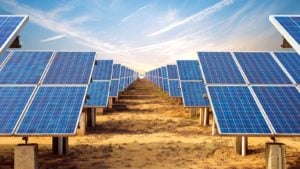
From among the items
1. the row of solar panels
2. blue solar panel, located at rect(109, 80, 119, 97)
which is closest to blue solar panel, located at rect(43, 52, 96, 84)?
the row of solar panels

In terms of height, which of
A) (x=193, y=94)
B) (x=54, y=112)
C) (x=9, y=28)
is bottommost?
(x=54, y=112)

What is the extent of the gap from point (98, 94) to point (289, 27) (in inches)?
577

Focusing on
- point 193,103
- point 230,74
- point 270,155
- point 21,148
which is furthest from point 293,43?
point 193,103

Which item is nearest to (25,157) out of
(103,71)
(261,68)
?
(261,68)

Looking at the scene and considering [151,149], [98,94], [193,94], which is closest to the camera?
[151,149]

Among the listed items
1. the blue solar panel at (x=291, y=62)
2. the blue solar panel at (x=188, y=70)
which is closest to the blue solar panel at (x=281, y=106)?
the blue solar panel at (x=291, y=62)

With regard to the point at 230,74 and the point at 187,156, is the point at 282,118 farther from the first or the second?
the point at 187,156

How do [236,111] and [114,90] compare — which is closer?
[236,111]

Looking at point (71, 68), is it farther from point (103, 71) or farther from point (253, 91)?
point (103, 71)

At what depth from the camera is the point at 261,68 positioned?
14516 millimetres

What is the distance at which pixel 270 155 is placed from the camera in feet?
35.6

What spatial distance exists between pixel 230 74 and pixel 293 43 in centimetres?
476

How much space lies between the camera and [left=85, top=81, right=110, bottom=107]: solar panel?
72.0 ft

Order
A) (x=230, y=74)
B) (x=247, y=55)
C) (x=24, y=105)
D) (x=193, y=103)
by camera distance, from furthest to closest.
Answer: (x=193, y=103)
(x=247, y=55)
(x=230, y=74)
(x=24, y=105)
